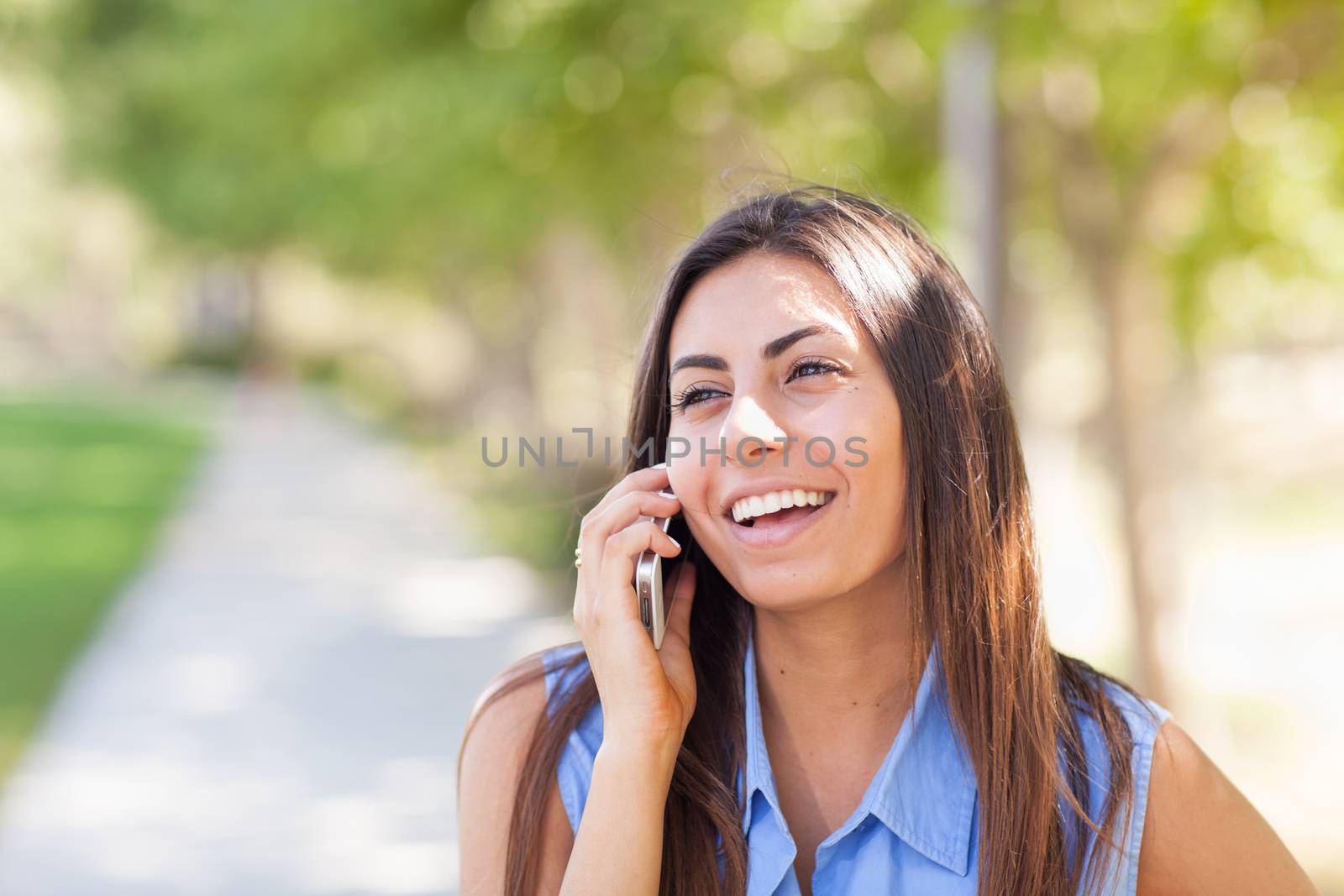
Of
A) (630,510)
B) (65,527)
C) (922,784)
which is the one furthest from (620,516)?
(65,527)

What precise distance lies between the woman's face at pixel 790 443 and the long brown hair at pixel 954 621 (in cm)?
4

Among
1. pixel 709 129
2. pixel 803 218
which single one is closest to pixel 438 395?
pixel 709 129

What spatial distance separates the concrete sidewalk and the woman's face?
3.58 metres

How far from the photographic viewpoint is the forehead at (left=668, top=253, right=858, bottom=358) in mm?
2148

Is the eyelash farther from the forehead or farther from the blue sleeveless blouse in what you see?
the blue sleeveless blouse

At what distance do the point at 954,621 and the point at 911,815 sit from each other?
31 centimetres

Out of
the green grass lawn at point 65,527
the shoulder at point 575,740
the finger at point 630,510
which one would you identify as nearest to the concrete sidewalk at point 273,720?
the green grass lawn at point 65,527

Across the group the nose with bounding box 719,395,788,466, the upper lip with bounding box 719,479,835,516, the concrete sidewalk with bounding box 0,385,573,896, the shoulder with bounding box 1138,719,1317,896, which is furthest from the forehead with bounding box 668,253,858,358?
the concrete sidewalk with bounding box 0,385,573,896

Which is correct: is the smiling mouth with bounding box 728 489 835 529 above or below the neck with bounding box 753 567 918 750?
above

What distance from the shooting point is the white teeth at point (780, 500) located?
210 centimetres

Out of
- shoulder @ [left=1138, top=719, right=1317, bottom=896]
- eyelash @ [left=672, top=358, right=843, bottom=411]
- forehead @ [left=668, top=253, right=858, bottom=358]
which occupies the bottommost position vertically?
shoulder @ [left=1138, top=719, right=1317, bottom=896]

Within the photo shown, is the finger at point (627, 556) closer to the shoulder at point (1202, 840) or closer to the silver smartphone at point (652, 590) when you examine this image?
the silver smartphone at point (652, 590)

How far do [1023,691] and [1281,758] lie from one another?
6546 mm

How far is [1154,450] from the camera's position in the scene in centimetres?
708
